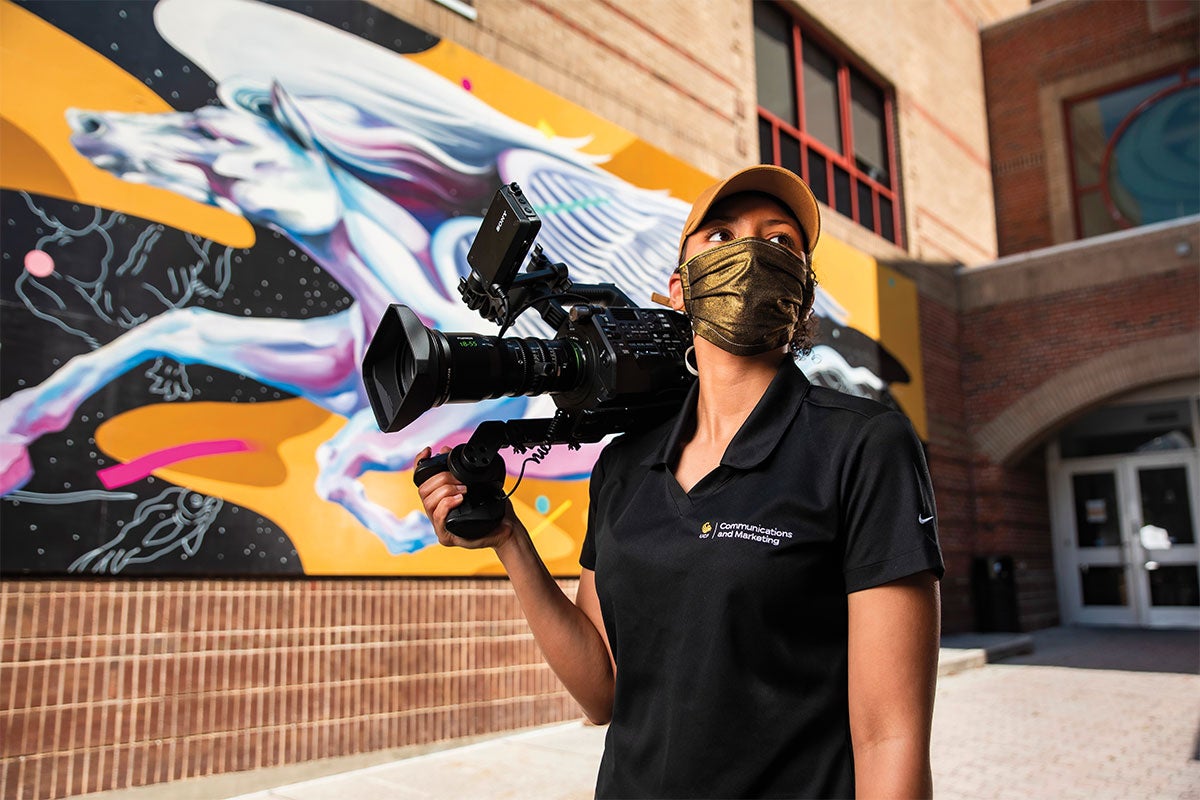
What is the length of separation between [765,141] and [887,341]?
259 cm

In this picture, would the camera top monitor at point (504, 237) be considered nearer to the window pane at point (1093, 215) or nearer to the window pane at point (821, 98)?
the window pane at point (821, 98)

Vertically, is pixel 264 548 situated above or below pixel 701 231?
below

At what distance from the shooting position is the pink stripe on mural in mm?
3951

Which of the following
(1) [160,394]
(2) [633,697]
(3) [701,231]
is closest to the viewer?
(2) [633,697]

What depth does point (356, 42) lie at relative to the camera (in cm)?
521

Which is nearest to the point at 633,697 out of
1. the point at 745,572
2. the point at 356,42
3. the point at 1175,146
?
the point at 745,572

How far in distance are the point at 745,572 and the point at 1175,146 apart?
13.4m

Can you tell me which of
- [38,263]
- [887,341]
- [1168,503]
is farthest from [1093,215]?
[38,263]

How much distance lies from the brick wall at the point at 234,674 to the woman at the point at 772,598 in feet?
10.8

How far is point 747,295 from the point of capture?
143cm

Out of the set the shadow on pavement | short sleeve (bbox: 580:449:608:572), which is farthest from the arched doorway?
short sleeve (bbox: 580:449:608:572)

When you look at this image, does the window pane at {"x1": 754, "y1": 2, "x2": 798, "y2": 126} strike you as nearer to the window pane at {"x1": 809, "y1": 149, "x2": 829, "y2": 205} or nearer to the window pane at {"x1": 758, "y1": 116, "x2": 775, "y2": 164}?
the window pane at {"x1": 758, "y1": 116, "x2": 775, "y2": 164}

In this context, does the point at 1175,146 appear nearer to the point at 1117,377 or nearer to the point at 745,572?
the point at 1117,377

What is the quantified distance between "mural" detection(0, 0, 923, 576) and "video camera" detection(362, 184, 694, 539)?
296cm
